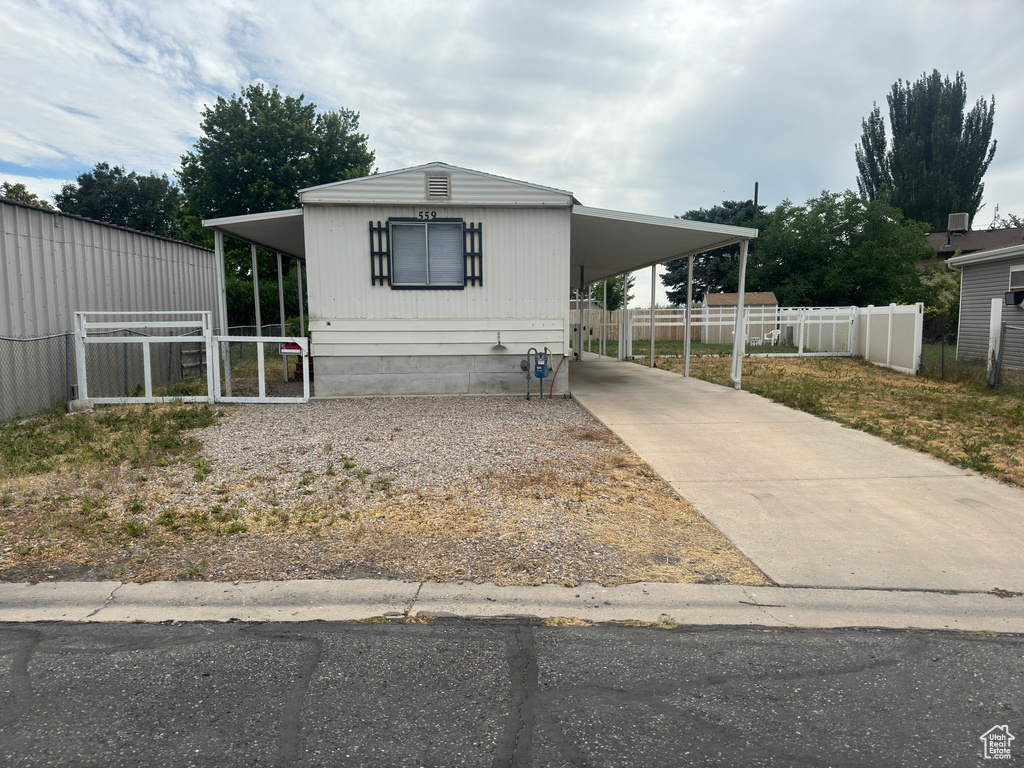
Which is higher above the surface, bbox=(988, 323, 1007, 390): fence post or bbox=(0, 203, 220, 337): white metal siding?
bbox=(0, 203, 220, 337): white metal siding

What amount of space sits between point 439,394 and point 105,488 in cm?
606

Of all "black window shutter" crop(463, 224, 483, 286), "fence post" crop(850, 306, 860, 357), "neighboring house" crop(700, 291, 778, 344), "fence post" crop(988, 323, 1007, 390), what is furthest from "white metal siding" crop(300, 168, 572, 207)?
"neighboring house" crop(700, 291, 778, 344)

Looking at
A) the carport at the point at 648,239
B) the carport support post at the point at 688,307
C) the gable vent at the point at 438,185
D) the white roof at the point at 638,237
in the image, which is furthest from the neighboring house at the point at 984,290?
the gable vent at the point at 438,185

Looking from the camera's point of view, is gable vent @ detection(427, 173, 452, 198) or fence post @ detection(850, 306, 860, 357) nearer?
gable vent @ detection(427, 173, 452, 198)

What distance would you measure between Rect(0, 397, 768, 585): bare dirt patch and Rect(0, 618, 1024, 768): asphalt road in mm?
745

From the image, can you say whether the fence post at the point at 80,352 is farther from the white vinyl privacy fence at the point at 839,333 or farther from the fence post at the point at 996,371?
the fence post at the point at 996,371

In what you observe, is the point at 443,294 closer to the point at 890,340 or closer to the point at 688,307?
the point at 688,307

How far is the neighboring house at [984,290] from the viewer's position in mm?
16156

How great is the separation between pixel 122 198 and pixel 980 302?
43980mm

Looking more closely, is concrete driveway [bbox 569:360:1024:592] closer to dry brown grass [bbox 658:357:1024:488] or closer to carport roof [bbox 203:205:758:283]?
dry brown grass [bbox 658:357:1024:488]

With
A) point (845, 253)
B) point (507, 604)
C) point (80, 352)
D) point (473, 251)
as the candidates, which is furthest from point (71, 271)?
point (845, 253)

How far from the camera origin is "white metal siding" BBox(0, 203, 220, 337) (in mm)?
9297

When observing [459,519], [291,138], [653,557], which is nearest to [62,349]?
[459,519]

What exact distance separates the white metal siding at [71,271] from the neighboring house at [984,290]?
61.8 ft
